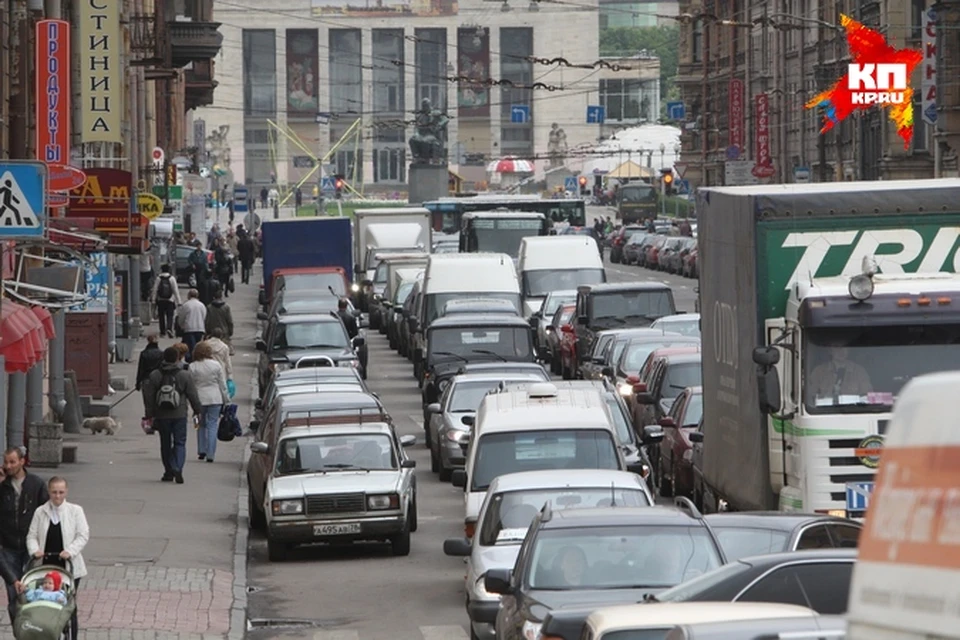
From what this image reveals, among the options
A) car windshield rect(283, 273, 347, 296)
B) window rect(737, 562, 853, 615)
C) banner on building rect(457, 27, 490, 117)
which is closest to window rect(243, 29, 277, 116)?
banner on building rect(457, 27, 490, 117)

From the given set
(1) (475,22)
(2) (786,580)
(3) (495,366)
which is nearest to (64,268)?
(3) (495,366)

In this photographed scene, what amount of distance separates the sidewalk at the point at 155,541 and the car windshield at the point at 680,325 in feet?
24.5

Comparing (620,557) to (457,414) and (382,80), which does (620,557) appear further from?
(382,80)

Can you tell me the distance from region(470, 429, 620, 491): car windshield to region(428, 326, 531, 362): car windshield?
13463 mm

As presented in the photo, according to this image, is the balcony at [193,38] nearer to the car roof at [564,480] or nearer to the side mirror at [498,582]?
the car roof at [564,480]

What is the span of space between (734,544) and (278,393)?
13.1 m

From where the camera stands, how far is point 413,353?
42.2 metres

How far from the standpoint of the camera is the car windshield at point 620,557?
1287 centimetres

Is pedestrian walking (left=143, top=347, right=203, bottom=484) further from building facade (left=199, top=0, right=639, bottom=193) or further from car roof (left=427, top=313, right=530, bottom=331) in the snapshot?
building facade (left=199, top=0, right=639, bottom=193)

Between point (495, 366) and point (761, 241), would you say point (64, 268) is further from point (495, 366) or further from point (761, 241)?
point (761, 241)

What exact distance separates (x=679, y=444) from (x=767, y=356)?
7.66m

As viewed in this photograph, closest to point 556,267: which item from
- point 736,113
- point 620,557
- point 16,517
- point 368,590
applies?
point 368,590

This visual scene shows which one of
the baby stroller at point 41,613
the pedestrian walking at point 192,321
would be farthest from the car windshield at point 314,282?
the baby stroller at point 41,613

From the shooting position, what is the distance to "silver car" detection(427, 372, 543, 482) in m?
25.9
